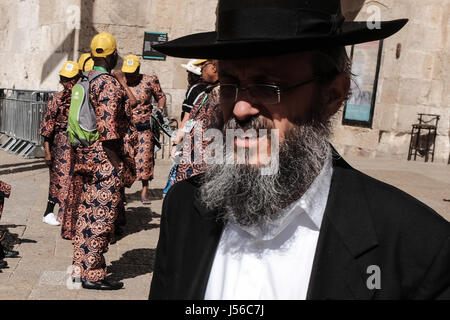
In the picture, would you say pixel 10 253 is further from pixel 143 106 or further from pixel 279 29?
pixel 279 29

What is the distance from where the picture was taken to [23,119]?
13.3 meters

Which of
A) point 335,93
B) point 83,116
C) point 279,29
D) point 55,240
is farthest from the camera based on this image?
point 55,240

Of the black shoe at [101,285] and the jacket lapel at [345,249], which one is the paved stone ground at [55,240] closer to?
the black shoe at [101,285]

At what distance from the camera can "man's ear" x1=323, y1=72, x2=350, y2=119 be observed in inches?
79.3

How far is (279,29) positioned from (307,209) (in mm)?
516

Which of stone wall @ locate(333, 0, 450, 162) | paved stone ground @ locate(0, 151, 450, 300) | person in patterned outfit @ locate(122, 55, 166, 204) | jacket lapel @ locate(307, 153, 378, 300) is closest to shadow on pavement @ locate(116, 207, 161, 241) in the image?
paved stone ground @ locate(0, 151, 450, 300)

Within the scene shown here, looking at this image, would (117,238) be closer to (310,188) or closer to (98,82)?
(98,82)

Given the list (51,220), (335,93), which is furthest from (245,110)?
(51,220)

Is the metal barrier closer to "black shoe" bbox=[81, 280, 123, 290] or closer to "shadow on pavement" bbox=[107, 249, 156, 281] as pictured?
"shadow on pavement" bbox=[107, 249, 156, 281]

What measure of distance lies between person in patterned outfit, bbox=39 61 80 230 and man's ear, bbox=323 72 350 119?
5.44 meters

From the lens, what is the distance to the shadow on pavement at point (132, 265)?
5652 millimetres

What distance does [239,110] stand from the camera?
1889 mm

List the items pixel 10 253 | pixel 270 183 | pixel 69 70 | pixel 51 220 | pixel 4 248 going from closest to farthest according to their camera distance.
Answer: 1. pixel 270 183
2. pixel 10 253
3. pixel 4 248
4. pixel 69 70
5. pixel 51 220

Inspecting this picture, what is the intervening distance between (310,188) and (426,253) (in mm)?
421
